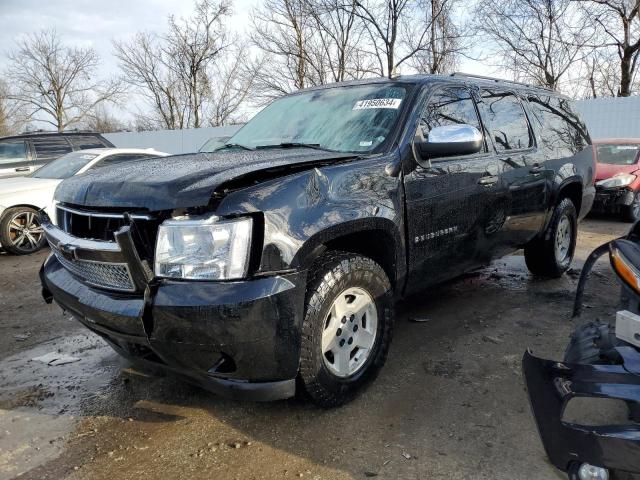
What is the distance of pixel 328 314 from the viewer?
8.66 ft

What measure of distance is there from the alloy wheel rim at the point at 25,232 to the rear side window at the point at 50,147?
3221mm

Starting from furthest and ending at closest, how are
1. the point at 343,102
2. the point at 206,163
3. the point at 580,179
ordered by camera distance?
the point at 580,179, the point at 343,102, the point at 206,163

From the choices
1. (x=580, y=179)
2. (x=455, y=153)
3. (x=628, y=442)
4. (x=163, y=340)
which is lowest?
(x=628, y=442)

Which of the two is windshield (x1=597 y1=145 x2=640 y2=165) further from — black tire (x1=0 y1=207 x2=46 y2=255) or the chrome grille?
black tire (x1=0 y1=207 x2=46 y2=255)

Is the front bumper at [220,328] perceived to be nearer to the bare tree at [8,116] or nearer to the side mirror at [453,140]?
the side mirror at [453,140]

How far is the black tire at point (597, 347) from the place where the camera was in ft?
6.19

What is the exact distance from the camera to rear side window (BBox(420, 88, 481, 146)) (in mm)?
3352

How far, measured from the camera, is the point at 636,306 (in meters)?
1.93

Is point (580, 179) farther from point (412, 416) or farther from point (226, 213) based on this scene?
point (226, 213)

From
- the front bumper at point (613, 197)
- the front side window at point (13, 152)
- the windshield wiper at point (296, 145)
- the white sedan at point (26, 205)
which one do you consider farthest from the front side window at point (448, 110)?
the front side window at point (13, 152)

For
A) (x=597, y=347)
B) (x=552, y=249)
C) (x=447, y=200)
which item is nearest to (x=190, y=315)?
(x=597, y=347)

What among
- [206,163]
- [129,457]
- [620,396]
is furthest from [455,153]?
[129,457]

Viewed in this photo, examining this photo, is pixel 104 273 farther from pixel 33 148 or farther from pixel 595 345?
pixel 33 148

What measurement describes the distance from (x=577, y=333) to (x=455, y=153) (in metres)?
1.27
